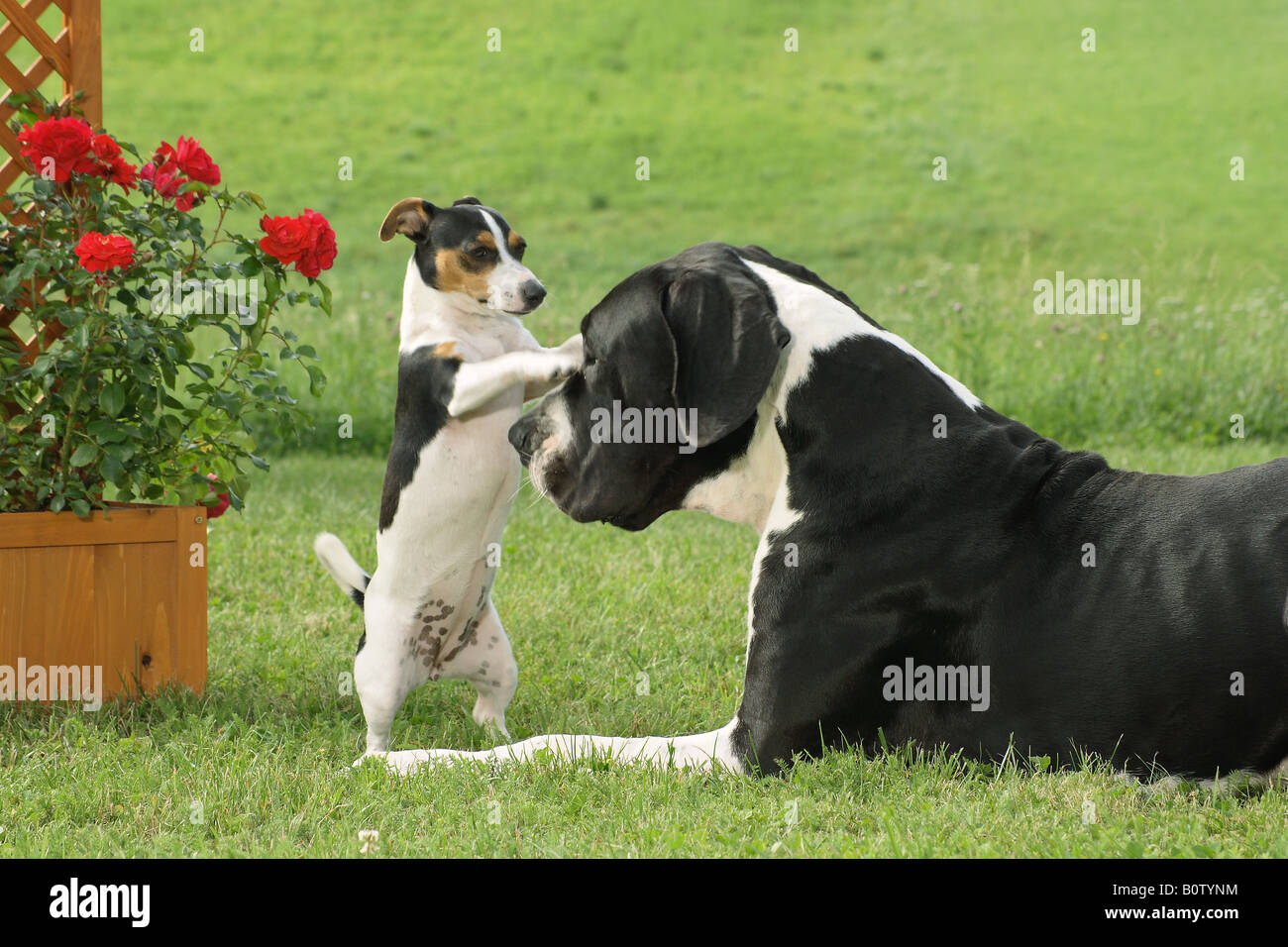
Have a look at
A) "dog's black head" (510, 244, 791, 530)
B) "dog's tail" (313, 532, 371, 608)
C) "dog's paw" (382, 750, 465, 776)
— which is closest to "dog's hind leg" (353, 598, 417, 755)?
"dog's paw" (382, 750, 465, 776)

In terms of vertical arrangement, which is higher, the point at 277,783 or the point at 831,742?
the point at 831,742

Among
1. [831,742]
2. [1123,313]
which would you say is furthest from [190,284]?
[1123,313]

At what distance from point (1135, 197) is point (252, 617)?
17673 millimetres

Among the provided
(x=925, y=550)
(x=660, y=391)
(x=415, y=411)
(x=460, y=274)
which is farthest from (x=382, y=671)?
(x=925, y=550)

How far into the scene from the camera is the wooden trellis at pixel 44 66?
4.11m

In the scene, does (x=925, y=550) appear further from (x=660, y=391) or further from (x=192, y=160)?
(x=192, y=160)

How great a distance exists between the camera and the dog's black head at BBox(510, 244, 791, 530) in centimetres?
290

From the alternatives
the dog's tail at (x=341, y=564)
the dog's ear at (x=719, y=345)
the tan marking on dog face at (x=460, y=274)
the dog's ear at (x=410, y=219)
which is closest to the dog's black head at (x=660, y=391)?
the dog's ear at (x=719, y=345)

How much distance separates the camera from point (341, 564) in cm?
416

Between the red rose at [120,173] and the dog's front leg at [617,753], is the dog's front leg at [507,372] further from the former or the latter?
the red rose at [120,173]

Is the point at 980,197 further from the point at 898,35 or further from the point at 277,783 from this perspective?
the point at 277,783

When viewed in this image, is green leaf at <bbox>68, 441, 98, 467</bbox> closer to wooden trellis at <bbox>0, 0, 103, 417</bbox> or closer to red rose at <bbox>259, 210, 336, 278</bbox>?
wooden trellis at <bbox>0, 0, 103, 417</bbox>

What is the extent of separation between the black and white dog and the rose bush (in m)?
1.50

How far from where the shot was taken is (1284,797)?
2.73 meters
